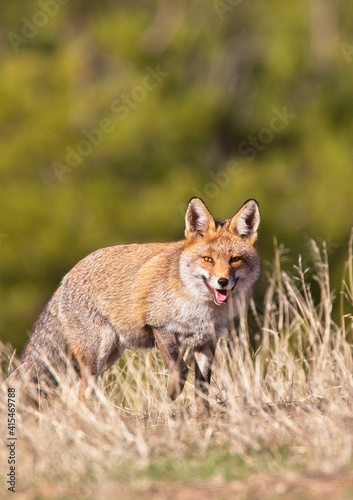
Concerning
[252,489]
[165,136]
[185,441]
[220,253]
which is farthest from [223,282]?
[165,136]

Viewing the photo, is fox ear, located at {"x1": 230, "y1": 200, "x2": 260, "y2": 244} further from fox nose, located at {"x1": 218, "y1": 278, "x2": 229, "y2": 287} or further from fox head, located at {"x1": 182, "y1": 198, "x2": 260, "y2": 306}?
fox nose, located at {"x1": 218, "y1": 278, "x2": 229, "y2": 287}

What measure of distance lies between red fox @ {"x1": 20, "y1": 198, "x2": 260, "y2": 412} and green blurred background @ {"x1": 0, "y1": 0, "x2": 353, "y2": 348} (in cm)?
1573

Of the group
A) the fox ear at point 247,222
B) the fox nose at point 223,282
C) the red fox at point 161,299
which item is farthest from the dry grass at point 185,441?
the fox ear at point 247,222

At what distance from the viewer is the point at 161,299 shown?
6.86 metres

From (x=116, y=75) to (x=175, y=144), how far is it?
12.1 feet

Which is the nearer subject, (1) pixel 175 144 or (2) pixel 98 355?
(2) pixel 98 355

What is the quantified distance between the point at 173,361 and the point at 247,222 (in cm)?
124

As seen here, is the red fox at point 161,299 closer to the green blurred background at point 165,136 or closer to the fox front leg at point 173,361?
the fox front leg at point 173,361

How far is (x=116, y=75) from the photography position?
92.3ft

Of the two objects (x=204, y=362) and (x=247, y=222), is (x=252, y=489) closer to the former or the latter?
(x=204, y=362)

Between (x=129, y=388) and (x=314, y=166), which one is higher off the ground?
(x=314, y=166)

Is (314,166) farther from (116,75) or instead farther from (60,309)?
(60,309)

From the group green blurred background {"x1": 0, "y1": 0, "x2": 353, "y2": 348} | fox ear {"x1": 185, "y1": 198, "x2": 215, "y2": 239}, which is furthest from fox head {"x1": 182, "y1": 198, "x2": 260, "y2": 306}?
green blurred background {"x1": 0, "y1": 0, "x2": 353, "y2": 348}

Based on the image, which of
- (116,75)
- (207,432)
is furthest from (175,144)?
(207,432)
